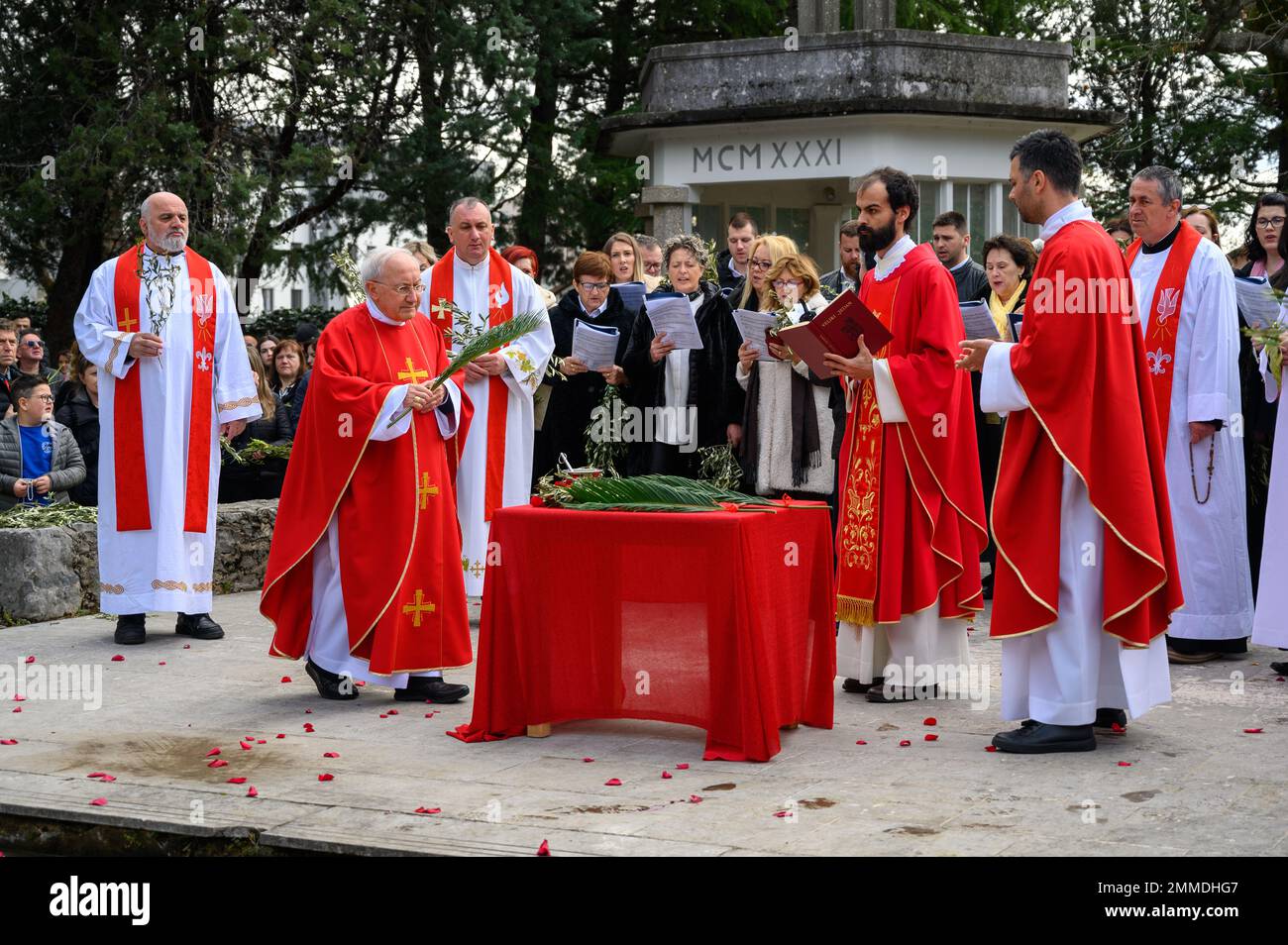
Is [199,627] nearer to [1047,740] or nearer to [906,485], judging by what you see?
[906,485]

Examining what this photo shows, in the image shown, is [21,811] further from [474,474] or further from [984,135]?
[984,135]

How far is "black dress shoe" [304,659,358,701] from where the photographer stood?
24.0 ft

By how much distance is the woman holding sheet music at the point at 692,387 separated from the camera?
969 cm

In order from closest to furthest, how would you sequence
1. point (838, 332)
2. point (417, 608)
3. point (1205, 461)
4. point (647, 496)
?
point (647, 496)
point (838, 332)
point (417, 608)
point (1205, 461)

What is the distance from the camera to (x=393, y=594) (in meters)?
7.11

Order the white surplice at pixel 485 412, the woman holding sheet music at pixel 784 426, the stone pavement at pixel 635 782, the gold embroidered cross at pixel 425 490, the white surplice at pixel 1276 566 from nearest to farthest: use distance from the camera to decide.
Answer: the stone pavement at pixel 635 782
the gold embroidered cross at pixel 425 490
the white surplice at pixel 1276 566
the white surplice at pixel 485 412
the woman holding sheet music at pixel 784 426

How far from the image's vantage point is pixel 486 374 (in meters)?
9.21

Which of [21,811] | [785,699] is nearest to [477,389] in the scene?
[785,699]

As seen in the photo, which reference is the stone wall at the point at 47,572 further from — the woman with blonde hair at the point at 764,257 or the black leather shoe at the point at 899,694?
the black leather shoe at the point at 899,694

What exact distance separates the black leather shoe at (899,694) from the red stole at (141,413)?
415cm

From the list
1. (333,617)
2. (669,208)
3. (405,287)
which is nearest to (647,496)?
(405,287)

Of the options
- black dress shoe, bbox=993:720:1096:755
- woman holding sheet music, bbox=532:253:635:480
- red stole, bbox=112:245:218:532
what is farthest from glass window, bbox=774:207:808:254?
black dress shoe, bbox=993:720:1096:755

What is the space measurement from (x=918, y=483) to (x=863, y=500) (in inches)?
12.3

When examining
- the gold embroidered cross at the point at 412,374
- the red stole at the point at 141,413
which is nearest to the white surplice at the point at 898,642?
the gold embroidered cross at the point at 412,374
